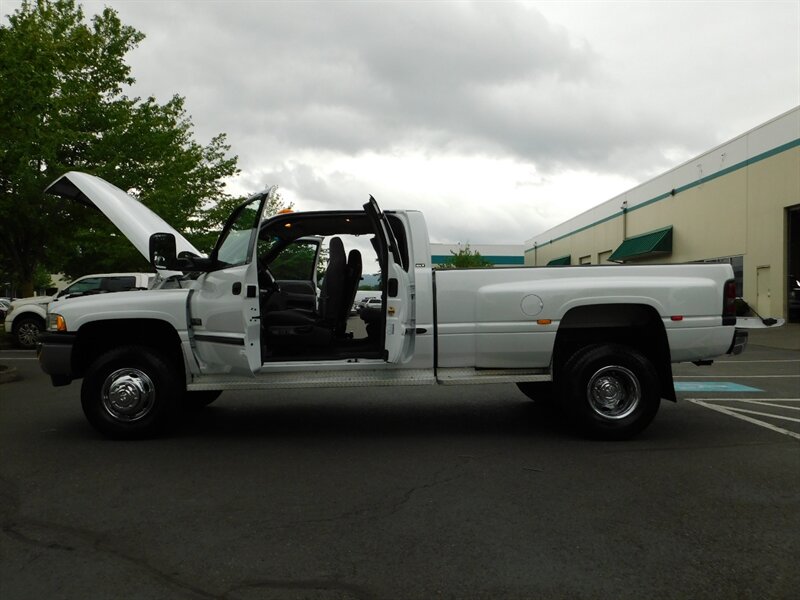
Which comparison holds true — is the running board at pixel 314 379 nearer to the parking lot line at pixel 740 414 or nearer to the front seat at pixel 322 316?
the front seat at pixel 322 316

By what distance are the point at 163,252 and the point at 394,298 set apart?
6.82 feet

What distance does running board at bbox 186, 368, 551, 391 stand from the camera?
236 inches

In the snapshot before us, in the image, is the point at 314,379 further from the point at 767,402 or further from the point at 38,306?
the point at 38,306

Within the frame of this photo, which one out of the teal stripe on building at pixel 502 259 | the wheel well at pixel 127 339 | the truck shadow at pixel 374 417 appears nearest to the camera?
the wheel well at pixel 127 339

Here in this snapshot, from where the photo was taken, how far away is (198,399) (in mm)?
7578

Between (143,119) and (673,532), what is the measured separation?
61.4 ft

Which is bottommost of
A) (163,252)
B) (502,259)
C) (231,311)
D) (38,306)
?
(38,306)

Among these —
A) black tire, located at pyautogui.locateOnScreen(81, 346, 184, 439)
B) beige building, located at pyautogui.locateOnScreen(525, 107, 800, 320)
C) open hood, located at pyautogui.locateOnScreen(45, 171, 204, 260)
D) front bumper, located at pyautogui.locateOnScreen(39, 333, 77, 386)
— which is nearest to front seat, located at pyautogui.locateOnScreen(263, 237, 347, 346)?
black tire, located at pyautogui.locateOnScreen(81, 346, 184, 439)

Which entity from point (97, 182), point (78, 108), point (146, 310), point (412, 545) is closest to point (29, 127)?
point (78, 108)

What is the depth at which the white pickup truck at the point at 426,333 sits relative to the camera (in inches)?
236

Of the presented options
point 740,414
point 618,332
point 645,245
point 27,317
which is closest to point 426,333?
point 618,332

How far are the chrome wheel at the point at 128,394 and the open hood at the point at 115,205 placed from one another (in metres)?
1.08

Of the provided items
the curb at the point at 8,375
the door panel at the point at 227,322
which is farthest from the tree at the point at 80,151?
the door panel at the point at 227,322

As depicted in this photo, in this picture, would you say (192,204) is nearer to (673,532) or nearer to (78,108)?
(78,108)
